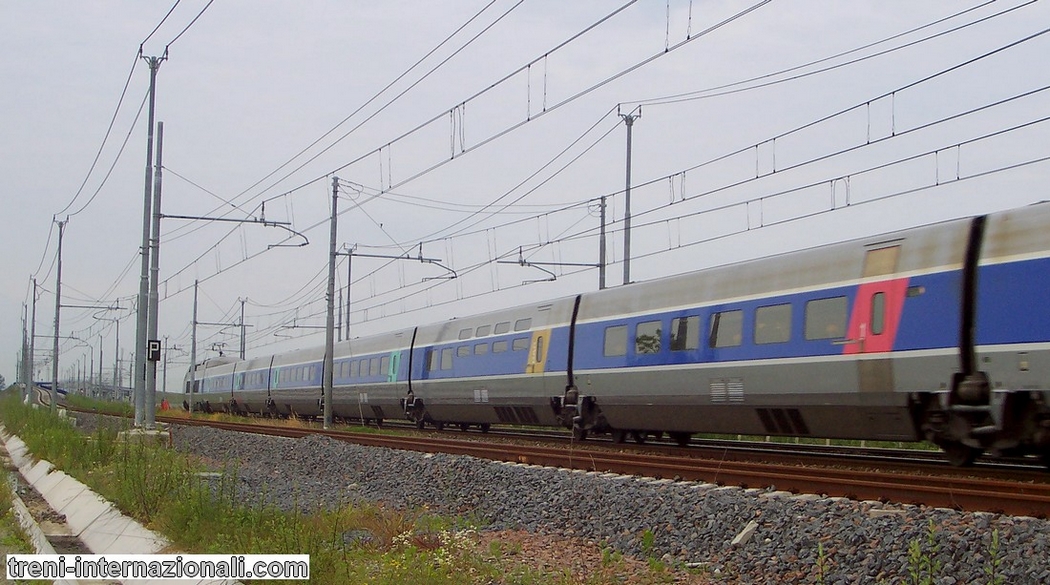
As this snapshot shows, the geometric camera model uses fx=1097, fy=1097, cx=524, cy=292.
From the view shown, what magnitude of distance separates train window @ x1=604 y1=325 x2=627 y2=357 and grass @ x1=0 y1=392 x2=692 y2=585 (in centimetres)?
814

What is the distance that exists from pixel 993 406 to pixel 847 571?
17.3 ft

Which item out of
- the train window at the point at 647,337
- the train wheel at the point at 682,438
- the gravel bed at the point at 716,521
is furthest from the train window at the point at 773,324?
the train wheel at the point at 682,438

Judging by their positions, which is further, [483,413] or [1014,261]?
[483,413]

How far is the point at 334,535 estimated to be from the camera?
928 centimetres

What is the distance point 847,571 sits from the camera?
318 inches

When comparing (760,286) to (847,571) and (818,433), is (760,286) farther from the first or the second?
(847,571)

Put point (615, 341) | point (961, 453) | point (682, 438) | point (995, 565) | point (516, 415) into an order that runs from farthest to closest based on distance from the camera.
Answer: point (516, 415), point (682, 438), point (615, 341), point (961, 453), point (995, 565)

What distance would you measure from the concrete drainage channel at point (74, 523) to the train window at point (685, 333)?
916cm

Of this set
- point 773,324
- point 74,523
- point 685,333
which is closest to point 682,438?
point 685,333

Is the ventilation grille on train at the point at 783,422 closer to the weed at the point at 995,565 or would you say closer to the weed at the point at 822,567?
the weed at the point at 822,567

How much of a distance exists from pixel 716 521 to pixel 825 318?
19.2 ft

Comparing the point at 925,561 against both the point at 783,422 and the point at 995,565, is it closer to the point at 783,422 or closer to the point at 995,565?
the point at 995,565

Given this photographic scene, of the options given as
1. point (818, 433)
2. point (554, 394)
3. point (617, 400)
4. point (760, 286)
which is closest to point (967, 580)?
point (818, 433)

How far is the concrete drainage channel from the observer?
11.9 m
